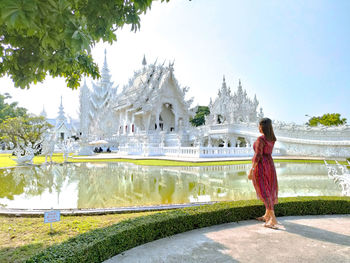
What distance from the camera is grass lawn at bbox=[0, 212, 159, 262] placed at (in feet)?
9.57

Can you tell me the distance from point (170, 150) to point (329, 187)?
45.3ft

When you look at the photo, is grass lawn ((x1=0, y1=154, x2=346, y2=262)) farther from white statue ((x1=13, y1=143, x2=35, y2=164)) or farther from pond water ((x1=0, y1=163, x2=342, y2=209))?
white statue ((x1=13, y1=143, x2=35, y2=164))

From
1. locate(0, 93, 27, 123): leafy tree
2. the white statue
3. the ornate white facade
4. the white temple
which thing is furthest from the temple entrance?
locate(0, 93, 27, 123): leafy tree

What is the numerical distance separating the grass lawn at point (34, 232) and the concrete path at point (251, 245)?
101 centimetres

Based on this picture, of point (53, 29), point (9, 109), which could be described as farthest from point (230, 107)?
point (9, 109)

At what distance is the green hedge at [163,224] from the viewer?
2.48 metres

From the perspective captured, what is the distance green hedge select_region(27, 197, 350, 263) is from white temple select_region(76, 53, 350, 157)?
500 inches

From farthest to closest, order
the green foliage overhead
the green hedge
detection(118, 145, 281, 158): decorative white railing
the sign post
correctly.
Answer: detection(118, 145, 281, 158): decorative white railing
the sign post
the green hedge
the green foliage overhead

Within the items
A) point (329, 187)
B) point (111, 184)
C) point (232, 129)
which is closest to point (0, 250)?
point (111, 184)

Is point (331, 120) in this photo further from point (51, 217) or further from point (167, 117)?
point (51, 217)

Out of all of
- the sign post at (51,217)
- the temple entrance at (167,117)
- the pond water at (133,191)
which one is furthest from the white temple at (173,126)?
the sign post at (51,217)

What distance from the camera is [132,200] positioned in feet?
19.2

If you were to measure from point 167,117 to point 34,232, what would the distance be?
29.9 m

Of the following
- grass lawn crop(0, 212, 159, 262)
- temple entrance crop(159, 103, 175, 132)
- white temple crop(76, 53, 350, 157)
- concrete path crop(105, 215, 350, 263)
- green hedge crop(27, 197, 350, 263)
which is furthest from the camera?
temple entrance crop(159, 103, 175, 132)
